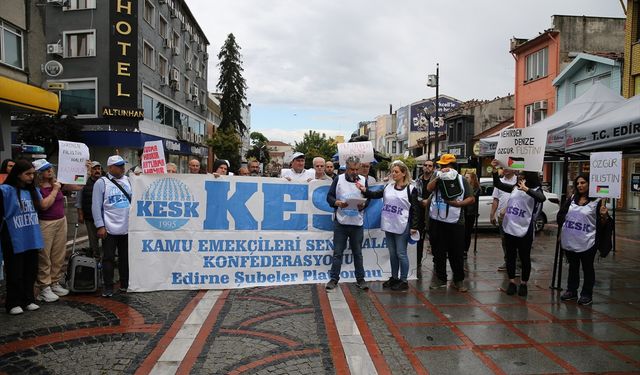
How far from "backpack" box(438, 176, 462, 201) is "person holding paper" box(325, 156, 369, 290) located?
1.14 meters

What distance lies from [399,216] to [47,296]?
4643 millimetres

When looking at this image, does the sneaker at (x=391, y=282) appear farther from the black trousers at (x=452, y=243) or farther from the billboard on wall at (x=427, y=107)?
the billboard on wall at (x=427, y=107)

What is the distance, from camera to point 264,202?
6.78 m

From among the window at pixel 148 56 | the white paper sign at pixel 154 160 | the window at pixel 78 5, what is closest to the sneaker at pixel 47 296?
the white paper sign at pixel 154 160

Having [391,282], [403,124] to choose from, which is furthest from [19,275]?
[403,124]

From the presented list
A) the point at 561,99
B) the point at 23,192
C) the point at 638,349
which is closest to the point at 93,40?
the point at 23,192

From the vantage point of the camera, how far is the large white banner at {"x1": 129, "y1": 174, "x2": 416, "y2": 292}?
6332 mm

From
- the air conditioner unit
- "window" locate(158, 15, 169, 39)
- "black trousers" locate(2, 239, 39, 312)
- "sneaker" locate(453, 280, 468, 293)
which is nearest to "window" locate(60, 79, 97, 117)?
the air conditioner unit

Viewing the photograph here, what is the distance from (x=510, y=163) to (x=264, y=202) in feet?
11.6

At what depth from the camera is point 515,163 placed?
21.0 ft

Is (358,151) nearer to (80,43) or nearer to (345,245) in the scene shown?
(345,245)

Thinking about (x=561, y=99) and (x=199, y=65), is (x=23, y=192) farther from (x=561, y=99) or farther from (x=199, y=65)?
(x=199, y=65)

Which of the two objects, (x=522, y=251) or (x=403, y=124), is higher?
(x=403, y=124)

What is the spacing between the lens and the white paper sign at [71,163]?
248 inches
